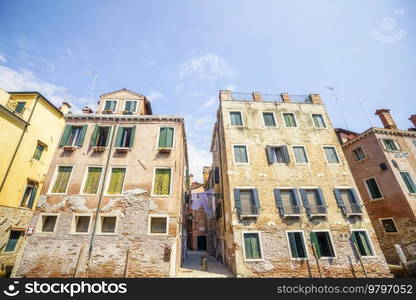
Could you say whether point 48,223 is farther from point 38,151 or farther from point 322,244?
point 322,244

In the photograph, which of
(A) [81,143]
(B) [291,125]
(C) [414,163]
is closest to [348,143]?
(C) [414,163]

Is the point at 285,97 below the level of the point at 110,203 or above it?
above

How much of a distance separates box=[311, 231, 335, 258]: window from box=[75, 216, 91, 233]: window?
1450 centimetres

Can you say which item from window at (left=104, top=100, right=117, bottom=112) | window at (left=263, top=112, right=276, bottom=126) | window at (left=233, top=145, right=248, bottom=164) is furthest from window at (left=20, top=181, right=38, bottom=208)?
window at (left=263, top=112, right=276, bottom=126)

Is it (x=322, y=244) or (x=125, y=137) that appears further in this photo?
(x=125, y=137)

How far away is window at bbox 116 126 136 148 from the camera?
1401 centimetres

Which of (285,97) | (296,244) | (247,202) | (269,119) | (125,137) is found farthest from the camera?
(285,97)

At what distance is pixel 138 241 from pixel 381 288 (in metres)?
11.9

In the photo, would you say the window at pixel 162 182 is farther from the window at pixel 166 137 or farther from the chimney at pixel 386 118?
the chimney at pixel 386 118

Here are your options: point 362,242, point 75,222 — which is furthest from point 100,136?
point 362,242

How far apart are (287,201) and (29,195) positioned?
20.2m

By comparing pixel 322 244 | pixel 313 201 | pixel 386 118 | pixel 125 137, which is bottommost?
pixel 322 244

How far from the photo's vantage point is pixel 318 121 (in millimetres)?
16391

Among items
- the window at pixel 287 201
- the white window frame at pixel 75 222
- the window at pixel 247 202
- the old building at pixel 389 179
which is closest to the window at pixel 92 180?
the white window frame at pixel 75 222
